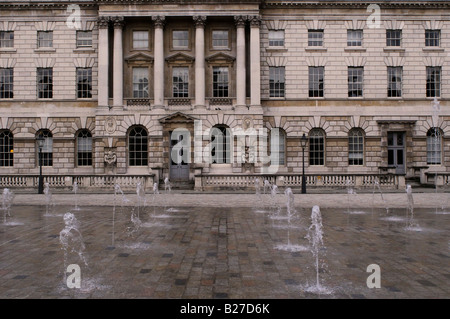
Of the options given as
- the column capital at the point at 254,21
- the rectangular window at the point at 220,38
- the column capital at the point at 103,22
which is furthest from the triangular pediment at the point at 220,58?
the column capital at the point at 103,22

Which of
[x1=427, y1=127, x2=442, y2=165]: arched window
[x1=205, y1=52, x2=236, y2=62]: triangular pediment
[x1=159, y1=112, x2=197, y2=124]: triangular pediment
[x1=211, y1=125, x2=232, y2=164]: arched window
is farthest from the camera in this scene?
[x1=427, y1=127, x2=442, y2=165]: arched window

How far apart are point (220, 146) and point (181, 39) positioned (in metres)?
9.93

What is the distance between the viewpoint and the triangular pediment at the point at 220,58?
30609mm

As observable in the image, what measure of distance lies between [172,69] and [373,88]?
17472mm

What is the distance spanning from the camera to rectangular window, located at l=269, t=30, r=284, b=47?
1234 inches

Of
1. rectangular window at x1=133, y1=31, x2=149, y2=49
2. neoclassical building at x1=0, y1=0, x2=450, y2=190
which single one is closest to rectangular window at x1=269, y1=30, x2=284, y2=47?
neoclassical building at x1=0, y1=0, x2=450, y2=190

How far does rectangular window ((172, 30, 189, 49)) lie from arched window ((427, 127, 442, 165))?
22485 millimetres

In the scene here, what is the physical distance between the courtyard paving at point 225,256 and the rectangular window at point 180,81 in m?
18.7

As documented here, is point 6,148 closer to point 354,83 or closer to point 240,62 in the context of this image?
point 240,62

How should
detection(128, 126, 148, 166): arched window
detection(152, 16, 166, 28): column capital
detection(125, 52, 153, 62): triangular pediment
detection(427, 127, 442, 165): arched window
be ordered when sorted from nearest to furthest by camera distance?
detection(152, 16, 166, 28): column capital
detection(128, 126, 148, 166): arched window
detection(125, 52, 153, 62): triangular pediment
detection(427, 127, 442, 165): arched window

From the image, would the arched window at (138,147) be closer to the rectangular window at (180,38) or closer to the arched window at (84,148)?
the arched window at (84,148)

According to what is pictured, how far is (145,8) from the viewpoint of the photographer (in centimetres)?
2973

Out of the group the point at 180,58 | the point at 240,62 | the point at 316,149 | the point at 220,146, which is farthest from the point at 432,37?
the point at 180,58

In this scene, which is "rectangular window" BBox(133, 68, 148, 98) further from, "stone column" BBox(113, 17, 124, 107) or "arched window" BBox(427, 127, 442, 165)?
"arched window" BBox(427, 127, 442, 165)
